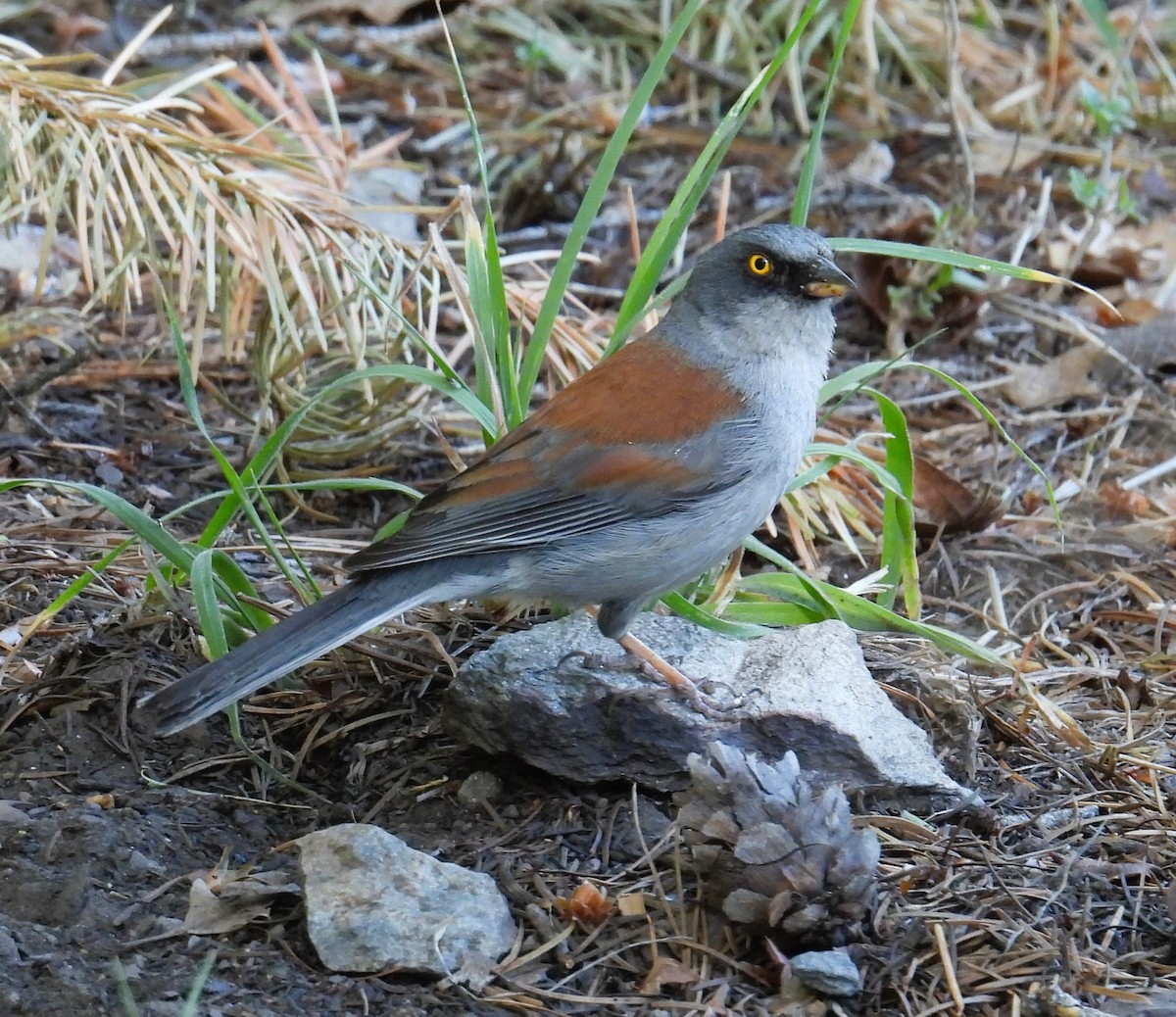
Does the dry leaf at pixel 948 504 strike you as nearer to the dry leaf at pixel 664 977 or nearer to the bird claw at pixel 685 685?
the bird claw at pixel 685 685

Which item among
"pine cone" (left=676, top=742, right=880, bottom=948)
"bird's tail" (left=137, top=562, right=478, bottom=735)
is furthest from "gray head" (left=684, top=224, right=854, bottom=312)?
"pine cone" (left=676, top=742, right=880, bottom=948)

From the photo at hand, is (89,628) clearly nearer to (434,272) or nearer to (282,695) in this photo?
(282,695)

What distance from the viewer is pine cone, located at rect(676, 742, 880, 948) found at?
8.68 feet

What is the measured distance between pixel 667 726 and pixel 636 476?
0.68m

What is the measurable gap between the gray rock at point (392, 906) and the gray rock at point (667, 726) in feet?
1.51

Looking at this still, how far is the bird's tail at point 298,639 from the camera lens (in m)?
2.99

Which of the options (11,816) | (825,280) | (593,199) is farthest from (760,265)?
(11,816)

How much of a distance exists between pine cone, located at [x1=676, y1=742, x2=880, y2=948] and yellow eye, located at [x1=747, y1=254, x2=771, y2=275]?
1586 mm

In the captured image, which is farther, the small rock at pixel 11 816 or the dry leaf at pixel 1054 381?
the dry leaf at pixel 1054 381

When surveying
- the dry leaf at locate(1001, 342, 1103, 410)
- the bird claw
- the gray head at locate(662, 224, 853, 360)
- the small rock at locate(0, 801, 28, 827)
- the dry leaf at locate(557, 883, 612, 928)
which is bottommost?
the small rock at locate(0, 801, 28, 827)

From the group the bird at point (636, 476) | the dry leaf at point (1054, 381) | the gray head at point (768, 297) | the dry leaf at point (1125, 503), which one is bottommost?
the dry leaf at point (1125, 503)

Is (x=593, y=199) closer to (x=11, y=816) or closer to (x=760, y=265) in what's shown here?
(x=760, y=265)

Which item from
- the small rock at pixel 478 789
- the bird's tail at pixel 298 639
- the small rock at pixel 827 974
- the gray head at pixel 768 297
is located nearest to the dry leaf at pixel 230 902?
the bird's tail at pixel 298 639

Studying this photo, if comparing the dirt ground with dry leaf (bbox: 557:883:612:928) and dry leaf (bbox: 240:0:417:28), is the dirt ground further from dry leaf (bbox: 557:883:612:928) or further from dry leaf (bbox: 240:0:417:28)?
dry leaf (bbox: 240:0:417:28)
